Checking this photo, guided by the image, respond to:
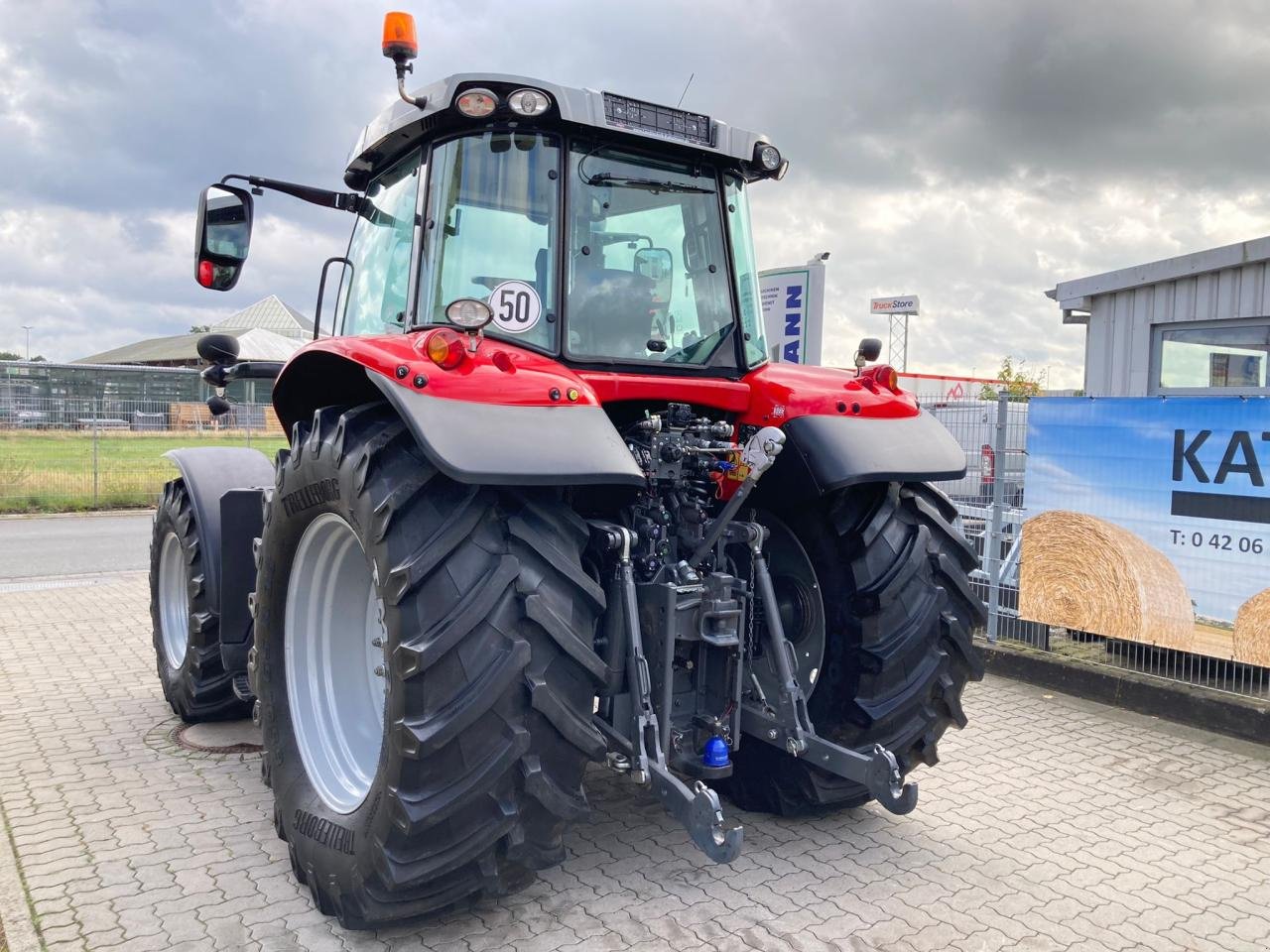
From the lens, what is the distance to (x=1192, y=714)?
5.48 meters

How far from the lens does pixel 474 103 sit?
3244 mm

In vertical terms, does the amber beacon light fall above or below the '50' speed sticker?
above

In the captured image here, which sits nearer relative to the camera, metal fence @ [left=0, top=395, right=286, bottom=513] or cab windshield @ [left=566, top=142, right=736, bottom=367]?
cab windshield @ [left=566, top=142, right=736, bottom=367]

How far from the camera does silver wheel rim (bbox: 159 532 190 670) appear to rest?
5363mm

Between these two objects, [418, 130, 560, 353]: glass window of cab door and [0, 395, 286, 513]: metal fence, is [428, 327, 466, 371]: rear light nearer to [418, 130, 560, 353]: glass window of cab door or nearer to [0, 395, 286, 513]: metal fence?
[418, 130, 560, 353]: glass window of cab door

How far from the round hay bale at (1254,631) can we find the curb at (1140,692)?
0.80 ft

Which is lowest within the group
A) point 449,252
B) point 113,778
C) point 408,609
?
point 113,778

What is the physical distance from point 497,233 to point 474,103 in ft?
1.42

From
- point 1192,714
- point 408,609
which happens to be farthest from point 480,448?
point 1192,714

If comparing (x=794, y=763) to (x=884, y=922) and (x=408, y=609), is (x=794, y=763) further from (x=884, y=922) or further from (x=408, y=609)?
(x=408, y=609)

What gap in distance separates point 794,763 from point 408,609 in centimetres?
183

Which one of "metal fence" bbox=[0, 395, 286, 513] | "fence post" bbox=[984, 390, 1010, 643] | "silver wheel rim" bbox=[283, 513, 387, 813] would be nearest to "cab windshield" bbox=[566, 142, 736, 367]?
"silver wheel rim" bbox=[283, 513, 387, 813]

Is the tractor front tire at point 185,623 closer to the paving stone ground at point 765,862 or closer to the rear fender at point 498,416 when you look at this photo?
the paving stone ground at point 765,862

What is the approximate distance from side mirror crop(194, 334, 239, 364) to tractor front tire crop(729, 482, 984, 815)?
8.84 feet
